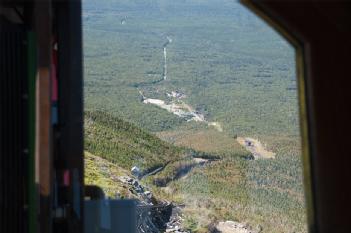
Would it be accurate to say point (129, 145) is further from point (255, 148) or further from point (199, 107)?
point (199, 107)

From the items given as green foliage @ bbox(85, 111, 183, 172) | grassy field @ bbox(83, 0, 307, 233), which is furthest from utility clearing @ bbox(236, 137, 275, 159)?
green foliage @ bbox(85, 111, 183, 172)

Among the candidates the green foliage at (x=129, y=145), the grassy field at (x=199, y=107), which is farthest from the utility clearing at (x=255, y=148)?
the green foliage at (x=129, y=145)

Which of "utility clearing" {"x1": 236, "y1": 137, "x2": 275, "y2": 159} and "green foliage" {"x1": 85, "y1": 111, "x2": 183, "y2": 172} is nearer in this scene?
"green foliage" {"x1": 85, "y1": 111, "x2": 183, "y2": 172}

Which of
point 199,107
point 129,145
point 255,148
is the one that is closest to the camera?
point 129,145

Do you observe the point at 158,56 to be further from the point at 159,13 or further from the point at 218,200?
the point at 218,200

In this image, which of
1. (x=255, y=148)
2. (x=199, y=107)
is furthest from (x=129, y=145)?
(x=199, y=107)

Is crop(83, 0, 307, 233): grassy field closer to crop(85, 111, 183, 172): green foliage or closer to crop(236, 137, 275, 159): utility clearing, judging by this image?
crop(85, 111, 183, 172): green foliage
